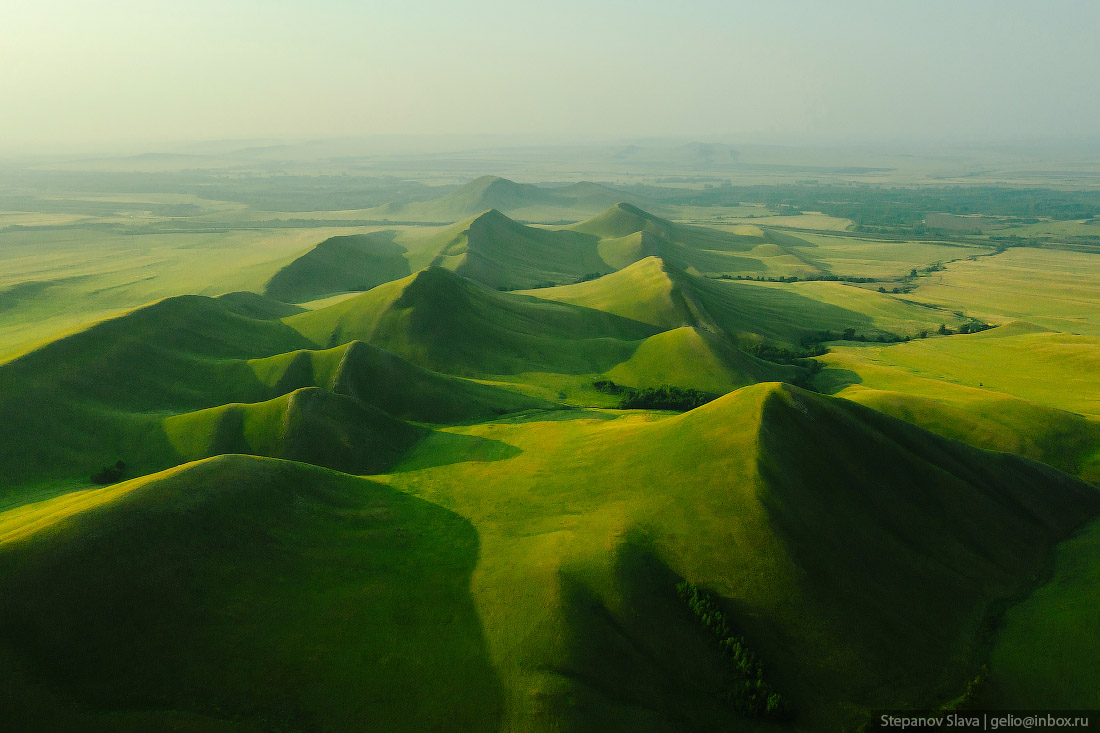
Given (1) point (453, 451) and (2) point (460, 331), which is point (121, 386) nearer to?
(1) point (453, 451)

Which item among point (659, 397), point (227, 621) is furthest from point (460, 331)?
point (227, 621)

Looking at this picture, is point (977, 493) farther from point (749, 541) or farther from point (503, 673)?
point (503, 673)

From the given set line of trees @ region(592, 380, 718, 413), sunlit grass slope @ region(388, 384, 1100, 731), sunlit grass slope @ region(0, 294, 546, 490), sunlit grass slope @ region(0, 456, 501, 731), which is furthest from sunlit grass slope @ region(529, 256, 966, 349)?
sunlit grass slope @ region(0, 456, 501, 731)

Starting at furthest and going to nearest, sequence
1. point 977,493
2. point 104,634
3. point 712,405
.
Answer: point 712,405 → point 977,493 → point 104,634

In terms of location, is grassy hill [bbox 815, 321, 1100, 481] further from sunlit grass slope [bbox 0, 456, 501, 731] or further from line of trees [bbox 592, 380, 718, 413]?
sunlit grass slope [bbox 0, 456, 501, 731]

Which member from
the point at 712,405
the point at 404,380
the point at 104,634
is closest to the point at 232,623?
the point at 104,634

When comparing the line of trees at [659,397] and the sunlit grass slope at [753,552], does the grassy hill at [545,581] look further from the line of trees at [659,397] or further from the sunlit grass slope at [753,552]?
the line of trees at [659,397]
